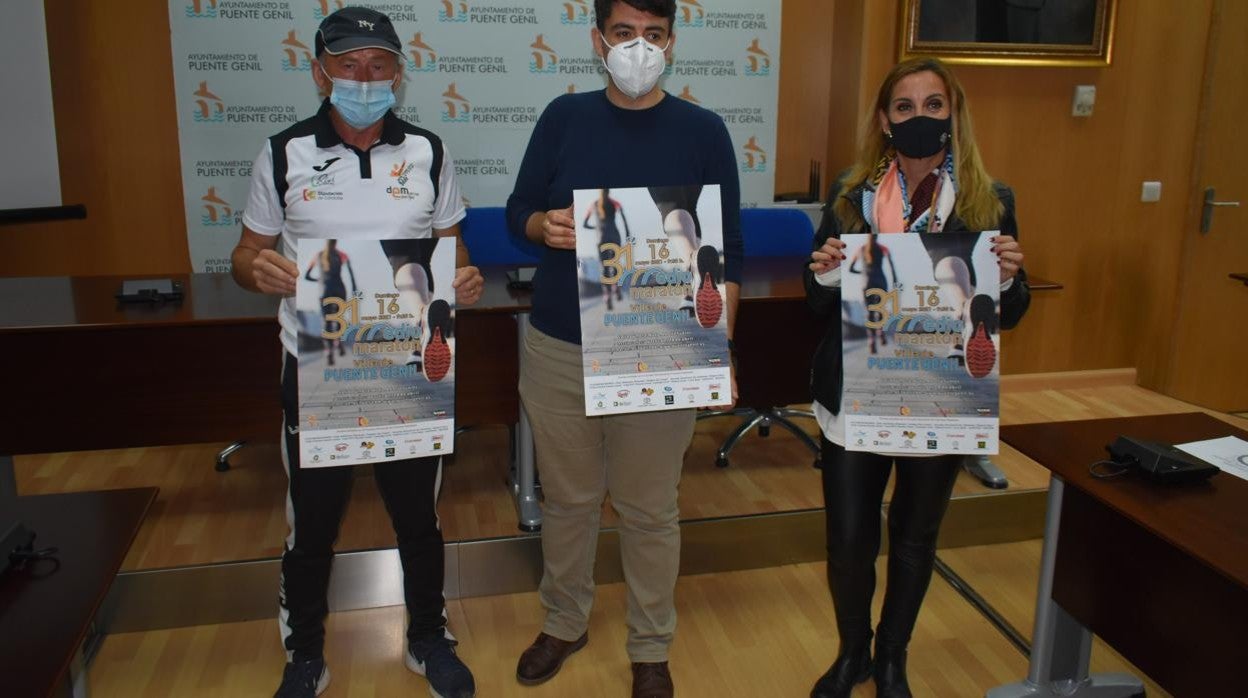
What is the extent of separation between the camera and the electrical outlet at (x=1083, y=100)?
4695mm

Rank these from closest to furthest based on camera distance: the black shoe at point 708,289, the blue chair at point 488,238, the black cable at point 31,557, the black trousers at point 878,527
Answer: the black cable at point 31,557, the black shoe at point 708,289, the black trousers at point 878,527, the blue chair at point 488,238

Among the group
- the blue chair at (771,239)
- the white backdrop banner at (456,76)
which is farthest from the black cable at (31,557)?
the white backdrop banner at (456,76)

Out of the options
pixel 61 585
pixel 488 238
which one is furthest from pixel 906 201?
pixel 488 238

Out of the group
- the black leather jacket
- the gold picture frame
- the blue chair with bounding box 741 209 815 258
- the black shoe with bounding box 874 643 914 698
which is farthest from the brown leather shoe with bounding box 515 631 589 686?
the gold picture frame

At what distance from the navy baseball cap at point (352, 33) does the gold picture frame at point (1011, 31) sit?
10.8 ft

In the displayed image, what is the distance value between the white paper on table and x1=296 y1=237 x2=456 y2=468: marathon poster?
1.55 metres

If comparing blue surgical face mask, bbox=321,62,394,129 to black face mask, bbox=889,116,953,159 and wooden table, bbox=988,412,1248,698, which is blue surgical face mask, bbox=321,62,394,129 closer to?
black face mask, bbox=889,116,953,159

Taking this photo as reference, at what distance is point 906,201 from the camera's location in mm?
1920

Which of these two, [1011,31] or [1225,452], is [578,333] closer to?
[1225,452]

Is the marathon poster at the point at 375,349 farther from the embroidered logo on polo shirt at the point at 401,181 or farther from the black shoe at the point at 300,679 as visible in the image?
the black shoe at the point at 300,679

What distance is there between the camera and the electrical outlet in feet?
15.4

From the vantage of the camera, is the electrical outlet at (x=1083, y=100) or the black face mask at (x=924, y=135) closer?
the black face mask at (x=924, y=135)

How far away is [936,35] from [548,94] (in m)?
1.93

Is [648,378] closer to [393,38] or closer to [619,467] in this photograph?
[619,467]
